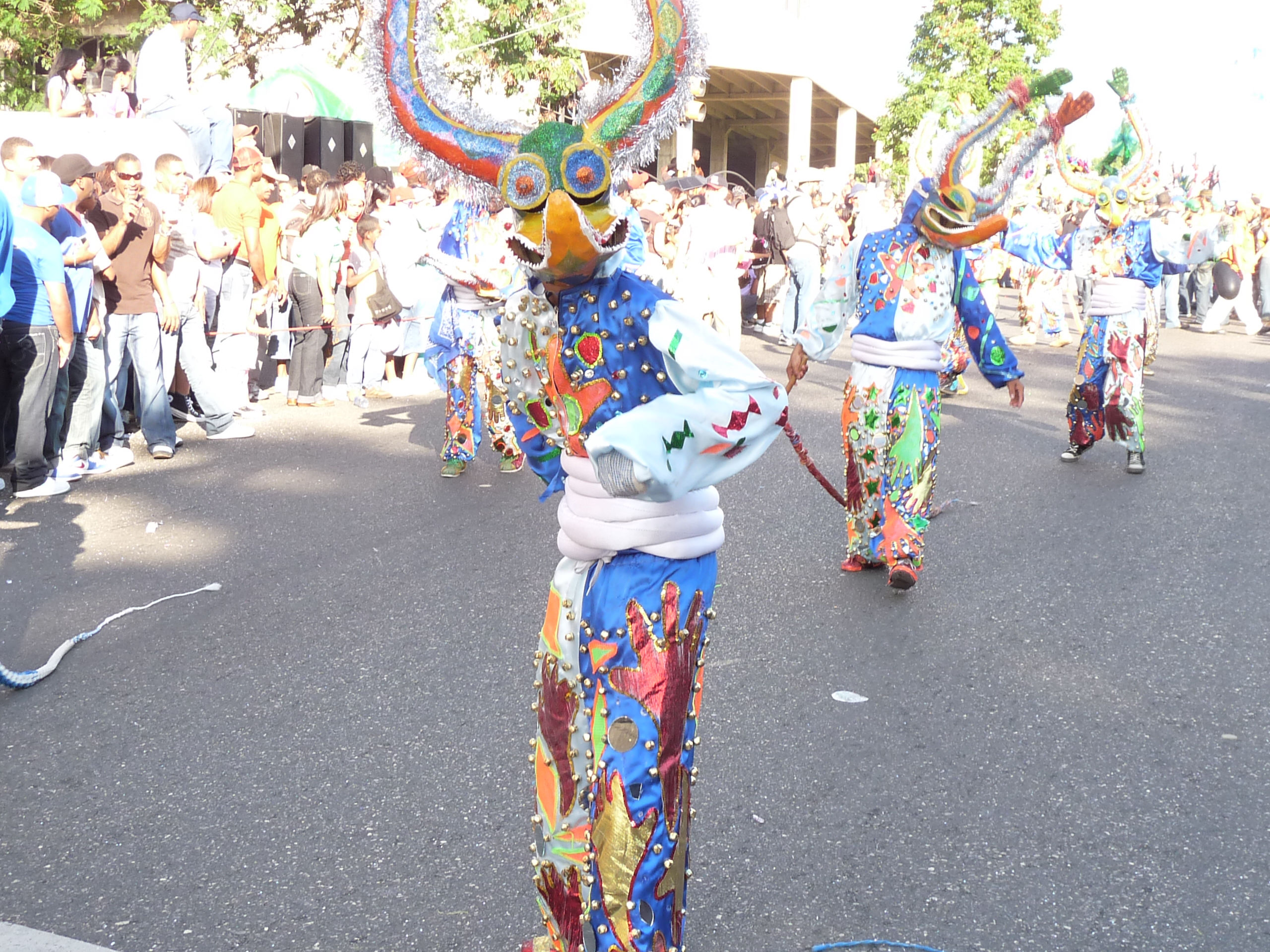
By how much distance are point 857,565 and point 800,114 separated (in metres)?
27.2

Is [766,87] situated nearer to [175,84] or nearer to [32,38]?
[32,38]

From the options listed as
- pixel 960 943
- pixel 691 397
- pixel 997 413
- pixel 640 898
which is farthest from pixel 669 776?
pixel 997 413

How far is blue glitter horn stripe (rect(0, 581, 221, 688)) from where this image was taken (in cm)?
465

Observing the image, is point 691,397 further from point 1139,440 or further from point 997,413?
point 997,413

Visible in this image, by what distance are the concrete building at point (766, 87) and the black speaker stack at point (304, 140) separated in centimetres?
503

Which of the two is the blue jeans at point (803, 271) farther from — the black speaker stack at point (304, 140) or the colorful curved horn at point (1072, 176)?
the colorful curved horn at point (1072, 176)

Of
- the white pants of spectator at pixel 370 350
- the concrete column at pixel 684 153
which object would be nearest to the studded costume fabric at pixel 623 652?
the white pants of spectator at pixel 370 350

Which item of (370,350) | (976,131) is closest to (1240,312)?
(370,350)

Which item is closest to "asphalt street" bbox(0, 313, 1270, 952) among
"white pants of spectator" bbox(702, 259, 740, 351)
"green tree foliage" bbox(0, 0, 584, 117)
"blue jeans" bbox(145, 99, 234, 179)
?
"blue jeans" bbox(145, 99, 234, 179)

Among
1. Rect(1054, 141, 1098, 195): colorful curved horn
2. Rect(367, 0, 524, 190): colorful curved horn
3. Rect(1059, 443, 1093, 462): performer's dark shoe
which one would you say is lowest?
Rect(1059, 443, 1093, 462): performer's dark shoe

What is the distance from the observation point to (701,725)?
441cm

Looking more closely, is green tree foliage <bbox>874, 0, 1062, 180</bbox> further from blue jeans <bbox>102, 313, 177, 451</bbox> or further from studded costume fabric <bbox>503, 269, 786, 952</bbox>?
studded costume fabric <bbox>503, 269, 786, 952</bbox>

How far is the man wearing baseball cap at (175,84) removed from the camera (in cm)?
1193

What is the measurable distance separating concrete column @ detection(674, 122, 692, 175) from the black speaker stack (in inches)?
152
